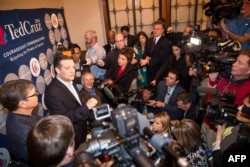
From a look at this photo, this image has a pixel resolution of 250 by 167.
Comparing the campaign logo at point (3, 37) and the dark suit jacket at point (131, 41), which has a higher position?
the campaign logo at point (3, 37)

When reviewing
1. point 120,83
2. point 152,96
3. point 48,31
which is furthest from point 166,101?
point 48,31

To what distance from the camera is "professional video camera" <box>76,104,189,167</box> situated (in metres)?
0.68

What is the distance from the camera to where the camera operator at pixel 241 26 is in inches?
96.7

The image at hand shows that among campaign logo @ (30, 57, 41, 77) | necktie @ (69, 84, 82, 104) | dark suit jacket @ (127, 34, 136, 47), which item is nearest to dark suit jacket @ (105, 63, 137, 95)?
necktie @ (69, 84, 82, 104)

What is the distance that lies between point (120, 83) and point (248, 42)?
1.61 m

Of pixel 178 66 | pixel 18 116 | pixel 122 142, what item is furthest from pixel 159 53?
pixel 122 142

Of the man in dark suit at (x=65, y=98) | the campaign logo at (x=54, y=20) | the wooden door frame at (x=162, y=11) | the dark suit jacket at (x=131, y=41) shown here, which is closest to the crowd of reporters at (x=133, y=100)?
the man in dark suit at (x=65, y=98)

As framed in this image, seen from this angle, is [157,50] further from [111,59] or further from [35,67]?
[35,67]

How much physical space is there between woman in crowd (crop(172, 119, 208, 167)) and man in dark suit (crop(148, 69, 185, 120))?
0.83 meters

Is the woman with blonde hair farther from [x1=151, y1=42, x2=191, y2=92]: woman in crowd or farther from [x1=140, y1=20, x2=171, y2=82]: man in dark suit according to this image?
[x1=140, y1=20, x2=171, y2=82]: man in dark suit

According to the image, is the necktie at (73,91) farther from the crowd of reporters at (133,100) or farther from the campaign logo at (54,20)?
the campaign logo at (54,20)

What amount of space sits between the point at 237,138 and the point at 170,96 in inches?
50.2

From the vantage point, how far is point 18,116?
4.69ft

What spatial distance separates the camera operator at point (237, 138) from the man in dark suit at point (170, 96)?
0.88m
